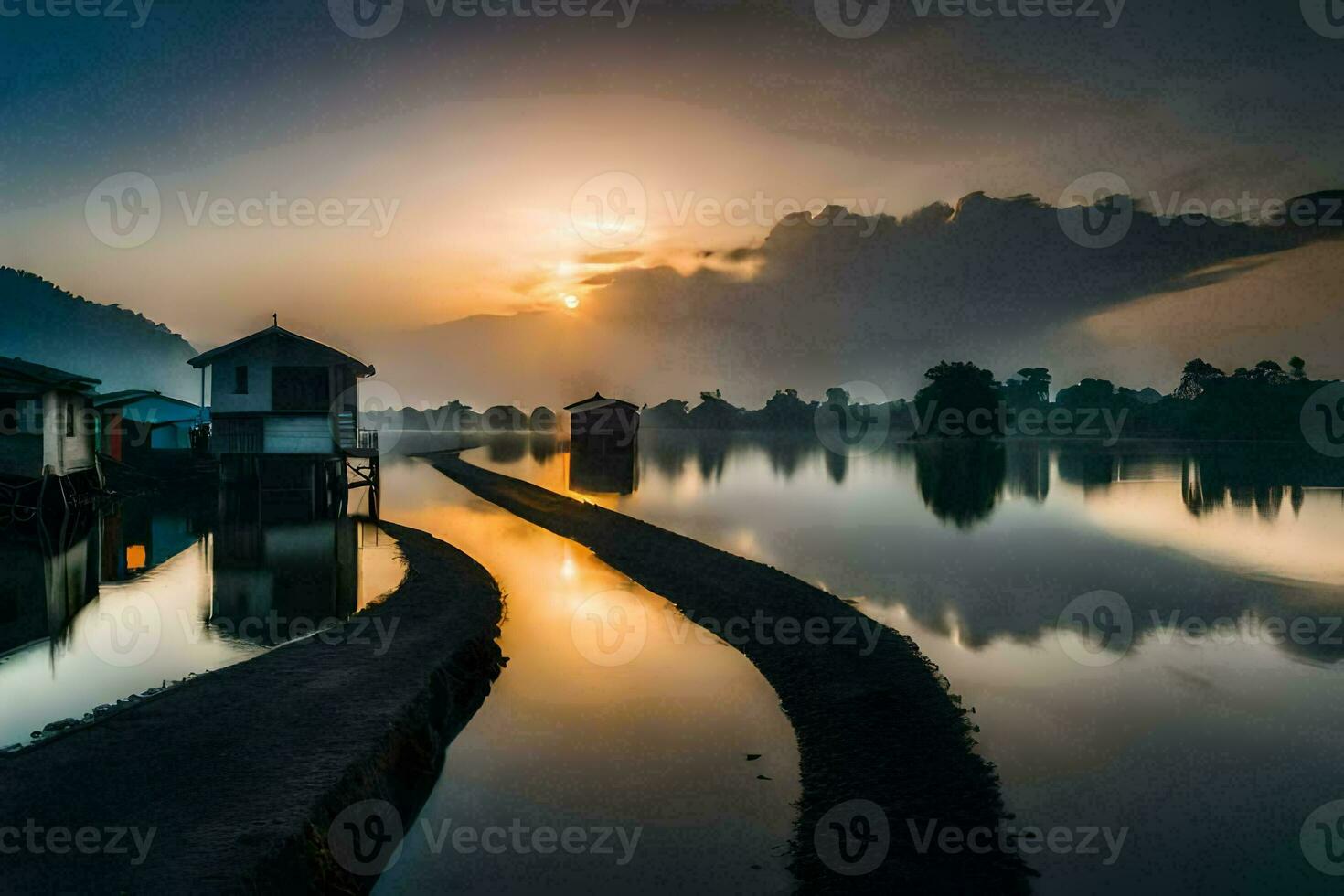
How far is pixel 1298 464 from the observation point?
77.7 metres

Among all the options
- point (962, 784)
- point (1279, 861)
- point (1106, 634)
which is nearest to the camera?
point (1279, 861)

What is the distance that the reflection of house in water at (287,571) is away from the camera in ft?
57.3

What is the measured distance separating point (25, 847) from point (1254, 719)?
643 inches

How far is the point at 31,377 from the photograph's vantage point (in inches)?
1169

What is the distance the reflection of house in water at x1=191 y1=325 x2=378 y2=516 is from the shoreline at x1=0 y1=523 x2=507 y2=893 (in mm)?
23688

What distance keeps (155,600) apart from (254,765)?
1310 cm

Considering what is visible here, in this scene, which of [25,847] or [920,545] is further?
[920,545]

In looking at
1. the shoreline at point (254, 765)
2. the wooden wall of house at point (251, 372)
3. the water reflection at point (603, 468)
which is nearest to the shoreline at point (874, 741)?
the shoreline at point (254, 765)

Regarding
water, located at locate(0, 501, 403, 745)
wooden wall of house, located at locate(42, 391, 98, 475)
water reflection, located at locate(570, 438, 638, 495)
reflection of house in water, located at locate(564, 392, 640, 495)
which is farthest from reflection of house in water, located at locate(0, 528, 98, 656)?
reflection of house in water, located at locate(564, 392, 640, 495)

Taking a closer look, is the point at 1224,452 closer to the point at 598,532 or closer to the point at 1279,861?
the point at 598,532

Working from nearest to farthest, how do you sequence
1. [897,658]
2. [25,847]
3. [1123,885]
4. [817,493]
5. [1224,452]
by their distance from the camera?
1. [25,847]
2. [1123,885]
3. [897,658]
4. [817,493]
5. [1224,452]

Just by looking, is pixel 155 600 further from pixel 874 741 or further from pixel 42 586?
pixel 874 741

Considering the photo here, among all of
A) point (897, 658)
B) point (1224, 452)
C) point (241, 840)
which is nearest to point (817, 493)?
point (897, 658)

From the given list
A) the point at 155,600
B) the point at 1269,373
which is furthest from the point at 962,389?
the point at 155,600
